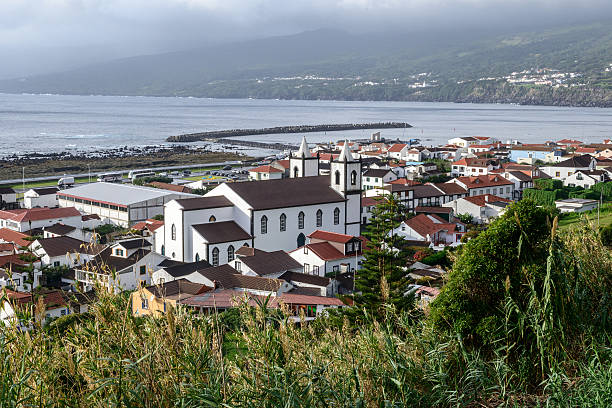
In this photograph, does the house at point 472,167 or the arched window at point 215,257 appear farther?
the house at point 472,167

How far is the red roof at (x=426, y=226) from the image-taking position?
89.7 feet

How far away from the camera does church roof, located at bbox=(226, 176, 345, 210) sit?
81.1 feet

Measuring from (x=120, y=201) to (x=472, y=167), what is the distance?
26.8 m

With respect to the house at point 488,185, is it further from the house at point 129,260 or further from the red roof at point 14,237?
the red roof at point 14,237

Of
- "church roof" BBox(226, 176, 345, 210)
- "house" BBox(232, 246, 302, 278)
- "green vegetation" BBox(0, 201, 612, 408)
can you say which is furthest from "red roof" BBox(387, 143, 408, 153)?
"green vegetation" BBox(0, 201, 612, 408)

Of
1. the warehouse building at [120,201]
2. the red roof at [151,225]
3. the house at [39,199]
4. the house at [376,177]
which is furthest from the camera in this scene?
the house at [376,177]

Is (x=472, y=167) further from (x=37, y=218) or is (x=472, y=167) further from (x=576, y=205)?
(x=37, y=218)

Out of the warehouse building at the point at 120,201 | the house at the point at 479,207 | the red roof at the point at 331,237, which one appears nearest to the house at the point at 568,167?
the house at the point at 479,207

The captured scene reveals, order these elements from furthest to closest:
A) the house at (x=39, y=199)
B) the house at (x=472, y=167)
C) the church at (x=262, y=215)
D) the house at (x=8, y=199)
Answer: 1. the house at (x=472, y=167)
2. the house at (x=39, y=199)
3. the house at (x=8, y=199)
4. the church at (x=262, y=215)

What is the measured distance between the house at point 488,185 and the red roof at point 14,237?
23093 mm

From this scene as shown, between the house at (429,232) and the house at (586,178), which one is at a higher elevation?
the house at (586,178)

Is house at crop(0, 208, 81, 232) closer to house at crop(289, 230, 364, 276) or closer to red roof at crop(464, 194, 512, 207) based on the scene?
house at crop(289, 230, 364, 276)

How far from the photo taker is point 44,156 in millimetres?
67625

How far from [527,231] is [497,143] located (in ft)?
212
